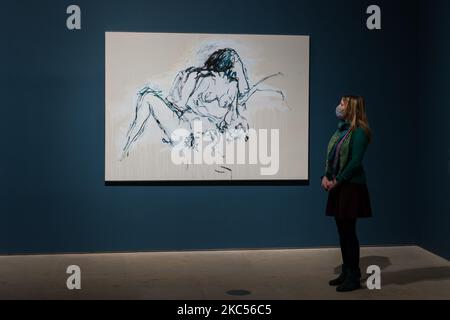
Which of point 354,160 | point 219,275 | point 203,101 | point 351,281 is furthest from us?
point 203,101

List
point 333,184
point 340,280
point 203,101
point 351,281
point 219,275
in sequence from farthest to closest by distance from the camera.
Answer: point 203,101, point 219,275, point 340,280, point 351,281, point 333,184

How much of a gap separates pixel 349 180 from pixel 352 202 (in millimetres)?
163

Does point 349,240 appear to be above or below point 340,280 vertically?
above

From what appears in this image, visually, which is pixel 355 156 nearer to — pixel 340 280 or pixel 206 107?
pixel 340 280

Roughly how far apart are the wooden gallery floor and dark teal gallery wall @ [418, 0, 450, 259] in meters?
0.30

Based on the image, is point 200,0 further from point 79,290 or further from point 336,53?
point 79,290

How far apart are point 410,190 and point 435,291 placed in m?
1.91

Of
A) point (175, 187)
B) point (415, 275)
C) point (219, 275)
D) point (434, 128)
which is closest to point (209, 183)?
point (175, 187)

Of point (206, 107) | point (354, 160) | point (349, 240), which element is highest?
A: point (206, 107)

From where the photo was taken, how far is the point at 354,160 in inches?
199

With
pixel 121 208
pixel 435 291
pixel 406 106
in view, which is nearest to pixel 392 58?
pixel 406 106

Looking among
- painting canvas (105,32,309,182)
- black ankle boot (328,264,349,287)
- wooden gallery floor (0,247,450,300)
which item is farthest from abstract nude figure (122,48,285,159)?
black ankle boot (328,264,349,287)

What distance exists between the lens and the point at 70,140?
6.62 metres

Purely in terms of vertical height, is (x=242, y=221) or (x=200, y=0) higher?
(x=200, y=0)
